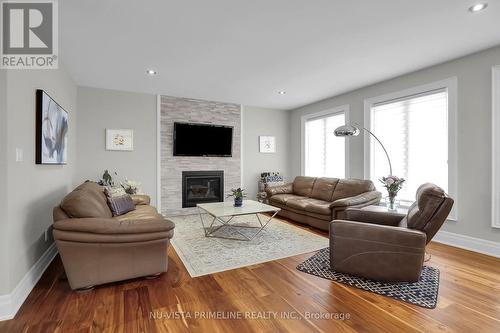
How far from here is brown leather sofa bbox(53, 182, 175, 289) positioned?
2.04m

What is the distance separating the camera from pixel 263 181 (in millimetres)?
6102

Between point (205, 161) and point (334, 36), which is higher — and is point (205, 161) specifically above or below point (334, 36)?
below

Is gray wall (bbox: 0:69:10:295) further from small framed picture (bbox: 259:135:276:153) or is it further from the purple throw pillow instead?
small framed picture (bbox: 259:135:276:153)

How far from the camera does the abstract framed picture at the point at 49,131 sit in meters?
2.45

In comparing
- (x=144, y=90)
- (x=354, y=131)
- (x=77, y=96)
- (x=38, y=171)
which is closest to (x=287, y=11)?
(x=354, y=131)

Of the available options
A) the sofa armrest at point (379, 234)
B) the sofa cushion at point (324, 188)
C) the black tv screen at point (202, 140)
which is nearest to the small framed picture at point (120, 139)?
the black tv screen at point (202, 140)

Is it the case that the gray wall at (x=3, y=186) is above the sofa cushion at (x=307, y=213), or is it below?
above

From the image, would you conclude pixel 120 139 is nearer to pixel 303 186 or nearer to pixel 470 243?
pixel 303 186

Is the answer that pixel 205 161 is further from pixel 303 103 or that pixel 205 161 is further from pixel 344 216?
pixel 344 216

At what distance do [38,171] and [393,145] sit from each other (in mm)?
5065

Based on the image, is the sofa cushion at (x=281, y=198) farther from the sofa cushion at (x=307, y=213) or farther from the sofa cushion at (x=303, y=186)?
the sofa cushion at (x=303, y=186)

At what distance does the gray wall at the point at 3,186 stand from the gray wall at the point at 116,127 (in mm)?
2957

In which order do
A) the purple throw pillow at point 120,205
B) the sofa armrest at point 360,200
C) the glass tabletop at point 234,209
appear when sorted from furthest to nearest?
the sofa armrest at point 360,200 → the glass tabletop at point 234,209 → the purple throw pillow at point 120,205

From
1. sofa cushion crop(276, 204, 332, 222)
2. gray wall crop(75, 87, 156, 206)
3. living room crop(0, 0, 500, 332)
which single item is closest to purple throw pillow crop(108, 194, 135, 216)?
living room crop(0, 0, 500, 332)
